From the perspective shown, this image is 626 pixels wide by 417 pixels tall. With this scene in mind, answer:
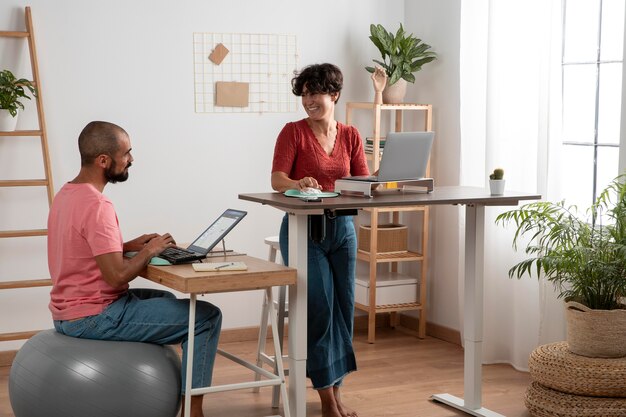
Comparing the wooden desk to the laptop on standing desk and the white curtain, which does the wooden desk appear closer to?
the laptop on standing desk

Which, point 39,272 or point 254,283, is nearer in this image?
point 254,283

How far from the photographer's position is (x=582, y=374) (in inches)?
143

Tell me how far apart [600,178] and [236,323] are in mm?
2219

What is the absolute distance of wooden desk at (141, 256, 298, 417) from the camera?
309 centimetres

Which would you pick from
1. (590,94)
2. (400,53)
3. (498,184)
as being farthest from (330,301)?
(400,53)

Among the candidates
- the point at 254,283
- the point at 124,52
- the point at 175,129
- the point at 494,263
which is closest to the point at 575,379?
the point at 494,263

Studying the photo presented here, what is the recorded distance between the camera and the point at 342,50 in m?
A: 5.41

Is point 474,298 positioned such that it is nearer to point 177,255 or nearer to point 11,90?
point 177,255

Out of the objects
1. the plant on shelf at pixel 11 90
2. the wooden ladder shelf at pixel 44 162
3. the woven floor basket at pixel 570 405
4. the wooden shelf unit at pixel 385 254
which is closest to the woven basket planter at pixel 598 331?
the woven floor basket at pixel 570 405

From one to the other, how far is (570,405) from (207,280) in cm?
164

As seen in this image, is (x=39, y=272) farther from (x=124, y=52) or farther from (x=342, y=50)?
(x=342, y=50)

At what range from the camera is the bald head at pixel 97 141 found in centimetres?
330

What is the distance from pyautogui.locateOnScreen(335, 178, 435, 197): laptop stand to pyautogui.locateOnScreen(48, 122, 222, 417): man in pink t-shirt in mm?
722

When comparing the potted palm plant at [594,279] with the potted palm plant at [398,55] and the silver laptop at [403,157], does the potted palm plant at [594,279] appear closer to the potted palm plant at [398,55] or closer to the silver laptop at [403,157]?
the silver laptop at [403,157]
